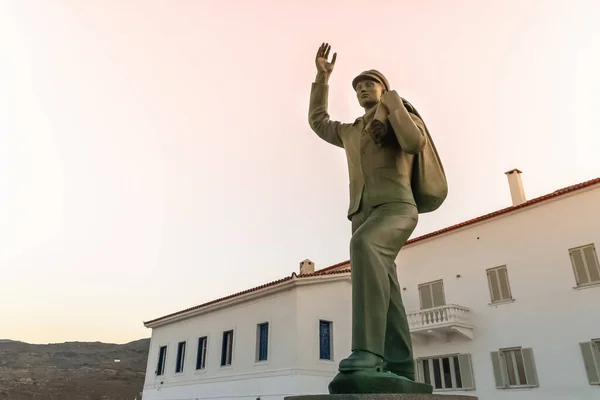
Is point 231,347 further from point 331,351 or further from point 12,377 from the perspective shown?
point 12,377

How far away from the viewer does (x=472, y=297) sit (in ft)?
61.0

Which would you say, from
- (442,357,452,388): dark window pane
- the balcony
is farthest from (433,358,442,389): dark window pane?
the balcony

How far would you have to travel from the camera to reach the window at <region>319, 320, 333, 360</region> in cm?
2042

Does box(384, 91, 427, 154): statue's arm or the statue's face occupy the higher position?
the statue's face

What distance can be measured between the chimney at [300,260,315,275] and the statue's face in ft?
77.3

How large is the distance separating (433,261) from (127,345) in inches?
3203

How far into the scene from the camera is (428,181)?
3.63m

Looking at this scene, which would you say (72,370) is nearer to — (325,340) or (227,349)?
(227,349)

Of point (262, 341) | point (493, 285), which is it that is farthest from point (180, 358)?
point (493, 285)

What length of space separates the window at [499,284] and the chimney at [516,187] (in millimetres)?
3818

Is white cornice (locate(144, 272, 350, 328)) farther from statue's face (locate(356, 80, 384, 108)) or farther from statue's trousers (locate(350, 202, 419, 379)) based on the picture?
statue's trousers (locate(350, 202, 419, 379))

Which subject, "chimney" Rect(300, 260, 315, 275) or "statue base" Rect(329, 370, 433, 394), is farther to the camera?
"chimney" Rect(300, 260, 315, 275)

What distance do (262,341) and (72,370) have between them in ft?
181

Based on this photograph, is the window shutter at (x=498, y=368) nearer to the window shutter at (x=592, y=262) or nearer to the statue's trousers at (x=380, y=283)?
the window shutter at (x=592, y=262)
